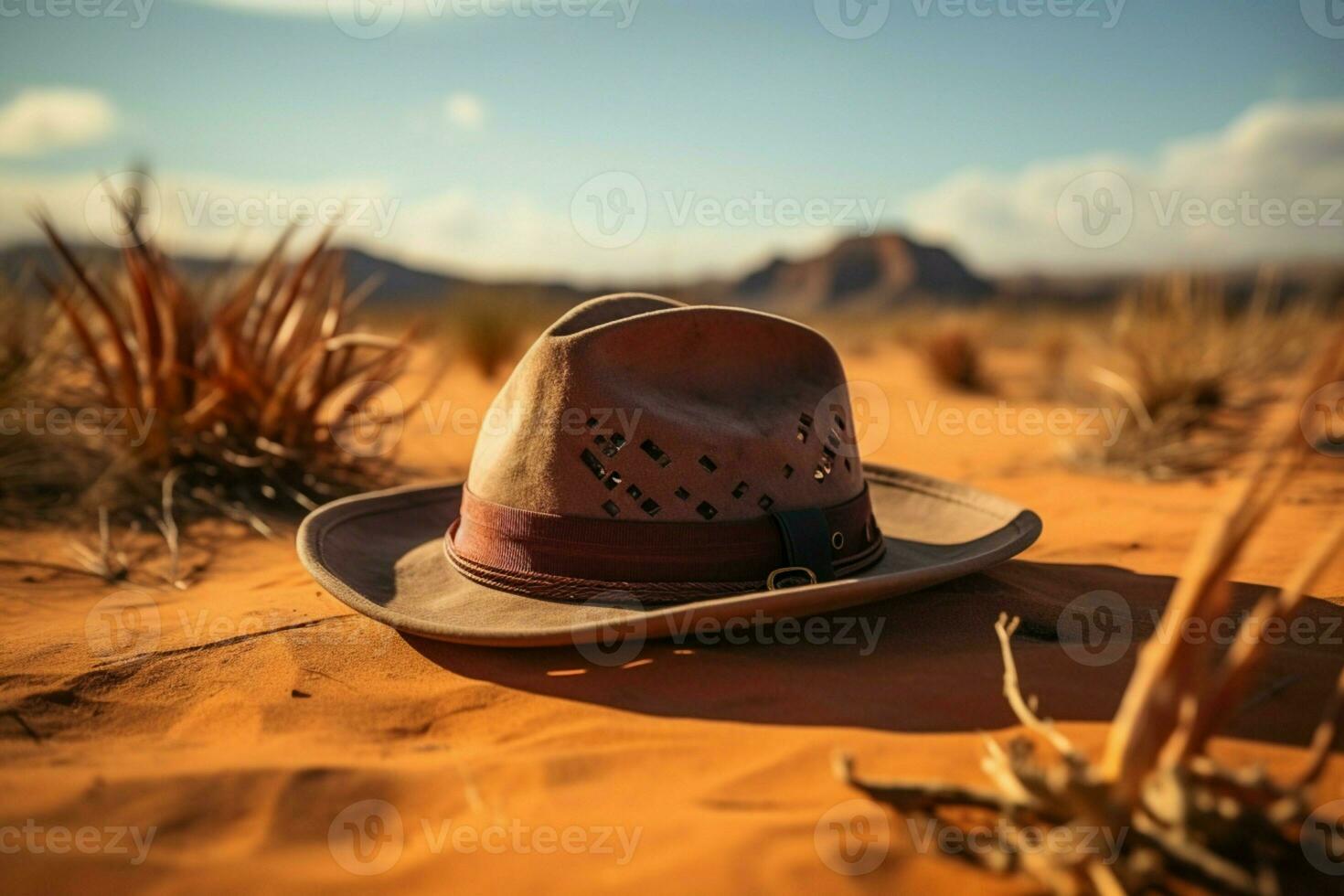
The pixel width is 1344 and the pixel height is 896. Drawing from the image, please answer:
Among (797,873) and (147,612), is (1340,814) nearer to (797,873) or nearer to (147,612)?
(797,873)

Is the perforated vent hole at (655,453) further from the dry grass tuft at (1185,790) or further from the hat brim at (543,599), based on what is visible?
the dry grass tuft at (1185,790)

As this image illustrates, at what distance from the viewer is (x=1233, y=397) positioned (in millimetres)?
7070

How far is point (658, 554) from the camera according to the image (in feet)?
7.82

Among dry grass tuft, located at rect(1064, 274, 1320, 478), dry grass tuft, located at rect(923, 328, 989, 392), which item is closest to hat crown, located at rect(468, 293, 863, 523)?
dry grass tuft, located at rect(1064, 274, 1320, 478)

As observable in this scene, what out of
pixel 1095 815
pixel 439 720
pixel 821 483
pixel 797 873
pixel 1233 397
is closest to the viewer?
pixel 1095 815

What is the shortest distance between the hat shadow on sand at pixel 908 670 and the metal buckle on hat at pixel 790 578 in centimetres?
21

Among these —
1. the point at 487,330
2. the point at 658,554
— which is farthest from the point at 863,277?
the point at 658,554

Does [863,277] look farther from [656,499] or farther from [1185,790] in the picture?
[1185,790]

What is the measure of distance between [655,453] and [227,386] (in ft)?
9.73

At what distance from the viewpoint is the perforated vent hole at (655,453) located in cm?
240

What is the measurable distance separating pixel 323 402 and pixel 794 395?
10.3 feet

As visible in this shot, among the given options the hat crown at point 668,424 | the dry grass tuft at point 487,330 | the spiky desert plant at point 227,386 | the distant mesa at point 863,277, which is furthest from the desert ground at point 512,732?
the distant mesa at point 863,277

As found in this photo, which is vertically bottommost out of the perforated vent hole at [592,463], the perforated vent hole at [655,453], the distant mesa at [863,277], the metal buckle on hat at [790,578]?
the distant mesa at [863,277]

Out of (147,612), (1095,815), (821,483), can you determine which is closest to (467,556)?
(821,483)
